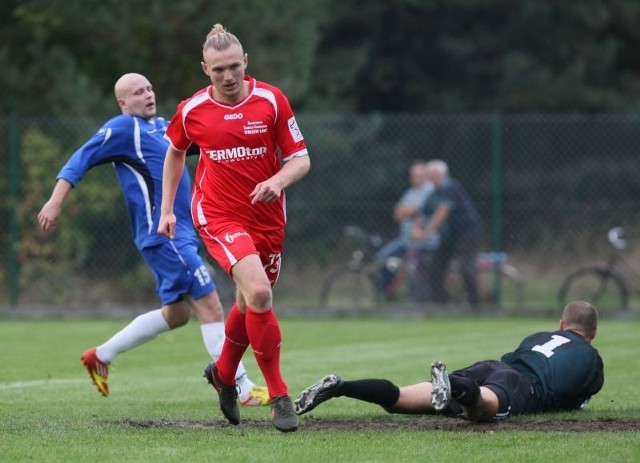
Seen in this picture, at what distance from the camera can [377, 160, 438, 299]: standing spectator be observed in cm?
1711

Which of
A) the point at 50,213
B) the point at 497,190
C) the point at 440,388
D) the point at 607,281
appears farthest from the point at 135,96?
the point at 607,281

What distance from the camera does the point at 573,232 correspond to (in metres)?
17.7

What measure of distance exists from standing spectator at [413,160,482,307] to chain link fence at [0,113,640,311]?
0.51 m

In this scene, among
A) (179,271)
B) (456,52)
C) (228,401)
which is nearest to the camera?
(228,401)

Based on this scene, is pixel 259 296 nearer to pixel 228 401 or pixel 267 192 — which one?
pixel 267 192

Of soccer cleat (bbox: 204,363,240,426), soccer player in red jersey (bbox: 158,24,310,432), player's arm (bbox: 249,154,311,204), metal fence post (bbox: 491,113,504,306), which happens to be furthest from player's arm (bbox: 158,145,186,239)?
metal fence post (bbox: 491,113,504,306)

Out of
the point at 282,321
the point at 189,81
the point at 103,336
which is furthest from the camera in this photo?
the point at 189,81

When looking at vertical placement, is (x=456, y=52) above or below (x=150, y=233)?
above

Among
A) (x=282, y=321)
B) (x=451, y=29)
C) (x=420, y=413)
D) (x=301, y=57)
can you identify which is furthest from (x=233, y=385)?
(x=451, y=29)

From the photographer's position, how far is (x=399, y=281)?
17156 mm

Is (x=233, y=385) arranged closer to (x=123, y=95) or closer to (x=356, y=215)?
(x=123, y=95)

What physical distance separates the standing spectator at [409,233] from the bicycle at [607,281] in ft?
6.67

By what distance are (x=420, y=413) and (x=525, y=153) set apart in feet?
35.9

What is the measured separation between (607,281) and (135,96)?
10150mm
